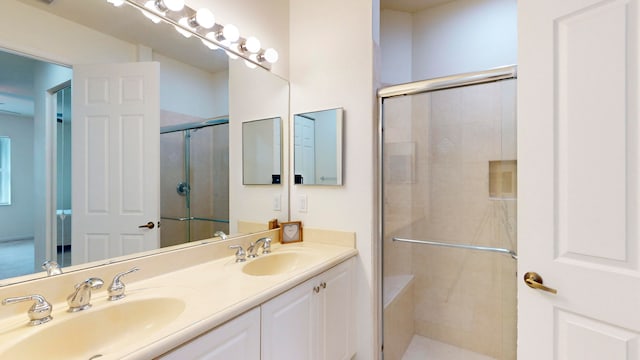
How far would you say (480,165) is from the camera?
6.53 feet

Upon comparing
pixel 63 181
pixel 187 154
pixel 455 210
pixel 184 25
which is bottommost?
pixel 455 210

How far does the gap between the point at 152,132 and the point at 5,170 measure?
0.50 meters

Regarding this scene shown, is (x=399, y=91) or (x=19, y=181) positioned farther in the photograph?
(x=399, y=91)

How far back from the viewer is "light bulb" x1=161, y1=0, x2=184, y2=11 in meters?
1.32

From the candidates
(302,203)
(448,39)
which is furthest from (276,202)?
(448,39)

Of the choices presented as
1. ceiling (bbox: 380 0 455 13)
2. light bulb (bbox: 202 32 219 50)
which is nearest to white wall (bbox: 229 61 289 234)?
light bulb (bbox: 202 32 219 50)

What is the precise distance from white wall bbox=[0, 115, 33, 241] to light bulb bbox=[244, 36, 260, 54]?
110 centimetres

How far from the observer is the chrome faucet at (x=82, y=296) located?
0.93 metres

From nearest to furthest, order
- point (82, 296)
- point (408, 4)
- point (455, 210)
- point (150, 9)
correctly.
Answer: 1. point (82, 296)
2. point (150, 9)
3. point (455, 210)
4. point (408, 4)

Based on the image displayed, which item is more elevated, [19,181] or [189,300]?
[19,181]

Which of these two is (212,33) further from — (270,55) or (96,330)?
(96,330)

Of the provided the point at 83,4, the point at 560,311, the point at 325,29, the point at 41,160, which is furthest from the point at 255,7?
the point at 560,311

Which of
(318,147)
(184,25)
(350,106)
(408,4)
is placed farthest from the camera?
(408,4)

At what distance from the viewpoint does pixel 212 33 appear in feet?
5.10
